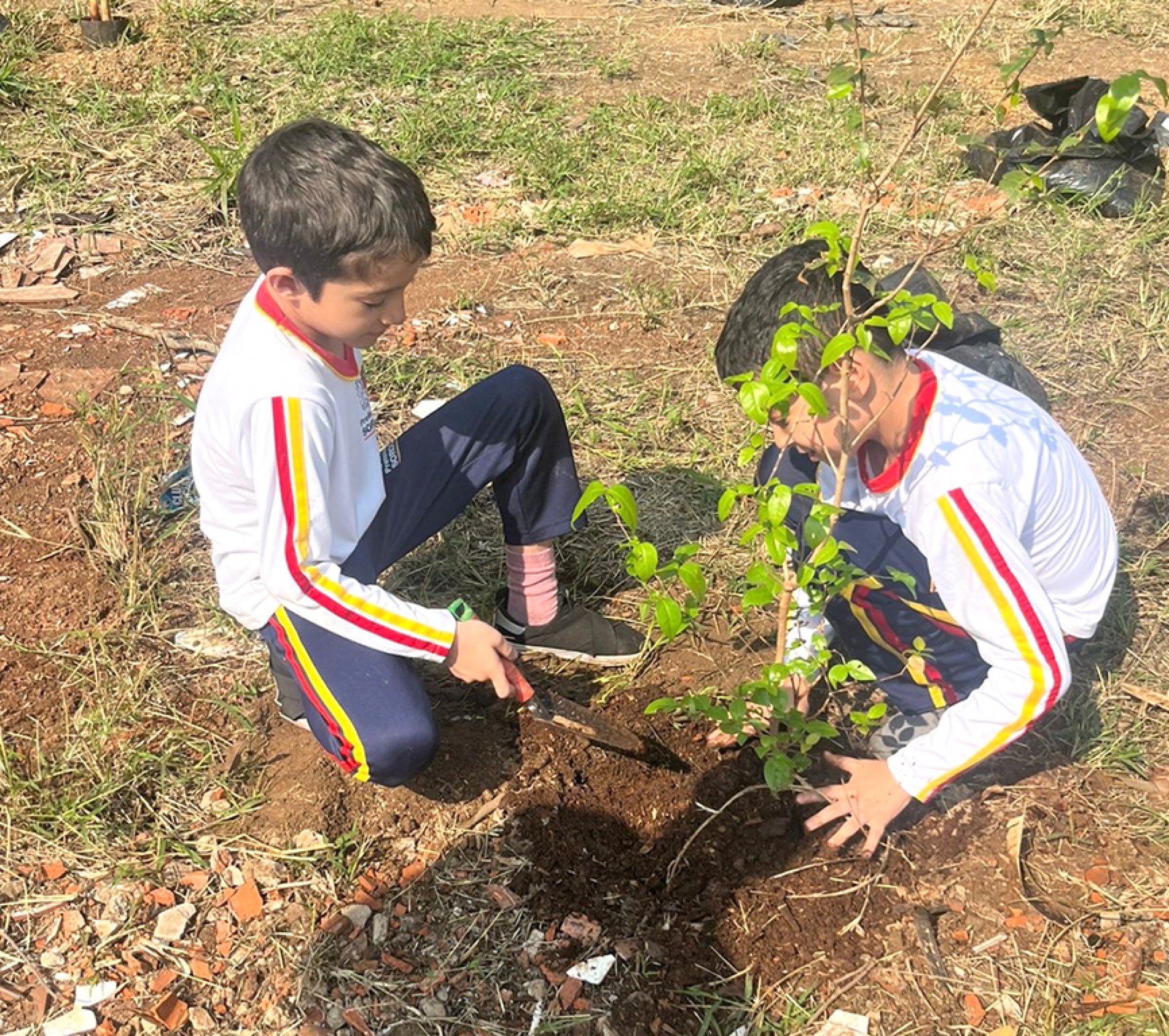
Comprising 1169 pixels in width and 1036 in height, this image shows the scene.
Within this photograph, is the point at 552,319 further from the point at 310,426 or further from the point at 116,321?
the point at 310,426

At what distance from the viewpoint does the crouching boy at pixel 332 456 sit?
2010 millimetres

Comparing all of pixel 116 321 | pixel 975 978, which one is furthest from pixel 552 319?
pixel 975 978

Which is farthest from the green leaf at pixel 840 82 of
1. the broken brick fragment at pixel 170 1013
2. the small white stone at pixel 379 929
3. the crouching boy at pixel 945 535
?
the broken brick fragment at pixel 170 1013

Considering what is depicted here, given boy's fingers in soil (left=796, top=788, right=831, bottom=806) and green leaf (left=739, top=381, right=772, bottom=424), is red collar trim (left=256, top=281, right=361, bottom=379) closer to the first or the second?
green leaf (left=739, top=381, right=772, bottom=424)

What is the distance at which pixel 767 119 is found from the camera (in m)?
5.36

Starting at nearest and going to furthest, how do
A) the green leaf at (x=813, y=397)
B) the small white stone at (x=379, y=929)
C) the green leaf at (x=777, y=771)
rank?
the green leaf at (x=813, y=397) → the green leaf at (x=777, y=771) → the small white stone at (x=379, y=929)

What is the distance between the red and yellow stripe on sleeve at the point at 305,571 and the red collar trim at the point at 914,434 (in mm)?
854

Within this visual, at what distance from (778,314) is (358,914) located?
1420 mm

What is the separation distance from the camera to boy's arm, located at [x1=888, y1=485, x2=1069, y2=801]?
5.83 feet

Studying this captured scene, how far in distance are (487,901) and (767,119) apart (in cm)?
427

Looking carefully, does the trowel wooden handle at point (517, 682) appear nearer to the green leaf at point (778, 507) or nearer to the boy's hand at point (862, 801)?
the boy's hand at point (862, 801)

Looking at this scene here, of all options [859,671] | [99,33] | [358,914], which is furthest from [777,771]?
[99,33]

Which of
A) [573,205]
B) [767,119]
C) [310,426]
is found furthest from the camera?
[767,119]

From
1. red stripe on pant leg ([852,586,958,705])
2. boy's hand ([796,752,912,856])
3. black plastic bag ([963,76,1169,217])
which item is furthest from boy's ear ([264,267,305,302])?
black plastic bag ([963,76,1169,217])
